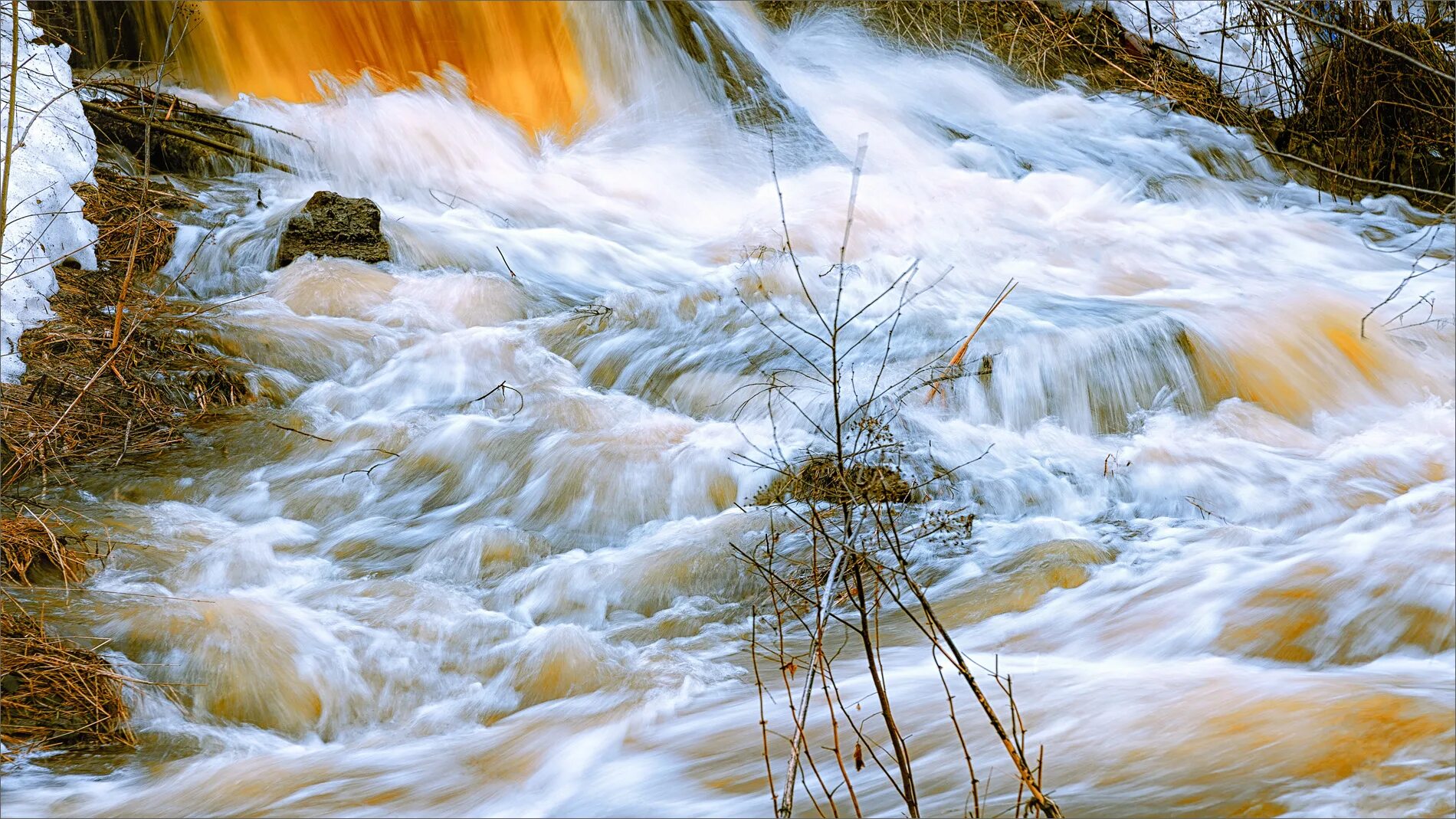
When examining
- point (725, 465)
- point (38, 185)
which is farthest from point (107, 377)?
point (725, 465)

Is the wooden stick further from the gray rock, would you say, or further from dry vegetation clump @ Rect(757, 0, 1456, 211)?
dry vegetation clump @ Rect(757, 0, 1456, 211)

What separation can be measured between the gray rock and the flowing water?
14 centimetres

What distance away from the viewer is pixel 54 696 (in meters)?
3.13

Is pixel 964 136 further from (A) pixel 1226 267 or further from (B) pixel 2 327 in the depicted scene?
(B) pixel 2 327

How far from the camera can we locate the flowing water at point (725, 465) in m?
3.03

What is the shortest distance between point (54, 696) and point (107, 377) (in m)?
2.15

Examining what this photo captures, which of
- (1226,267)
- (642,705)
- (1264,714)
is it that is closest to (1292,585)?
(1264,714)

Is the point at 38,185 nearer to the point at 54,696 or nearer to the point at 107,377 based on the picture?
the point at 107,377

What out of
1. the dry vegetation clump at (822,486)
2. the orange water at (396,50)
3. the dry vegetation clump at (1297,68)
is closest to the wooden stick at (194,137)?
the orange water at (396,50)

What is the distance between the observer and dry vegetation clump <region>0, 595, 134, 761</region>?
304cm

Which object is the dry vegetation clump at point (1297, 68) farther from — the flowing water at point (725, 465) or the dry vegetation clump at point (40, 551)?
the dry vegetation clump at point (40, 551)

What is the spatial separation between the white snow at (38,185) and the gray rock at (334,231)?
917mm

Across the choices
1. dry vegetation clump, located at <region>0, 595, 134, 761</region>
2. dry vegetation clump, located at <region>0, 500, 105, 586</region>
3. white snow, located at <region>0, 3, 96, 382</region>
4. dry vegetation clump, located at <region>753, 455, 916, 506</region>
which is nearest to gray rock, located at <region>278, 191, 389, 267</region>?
white snow, located at <region>0, 3, 96, 382</region>

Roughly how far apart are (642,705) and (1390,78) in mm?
6180
